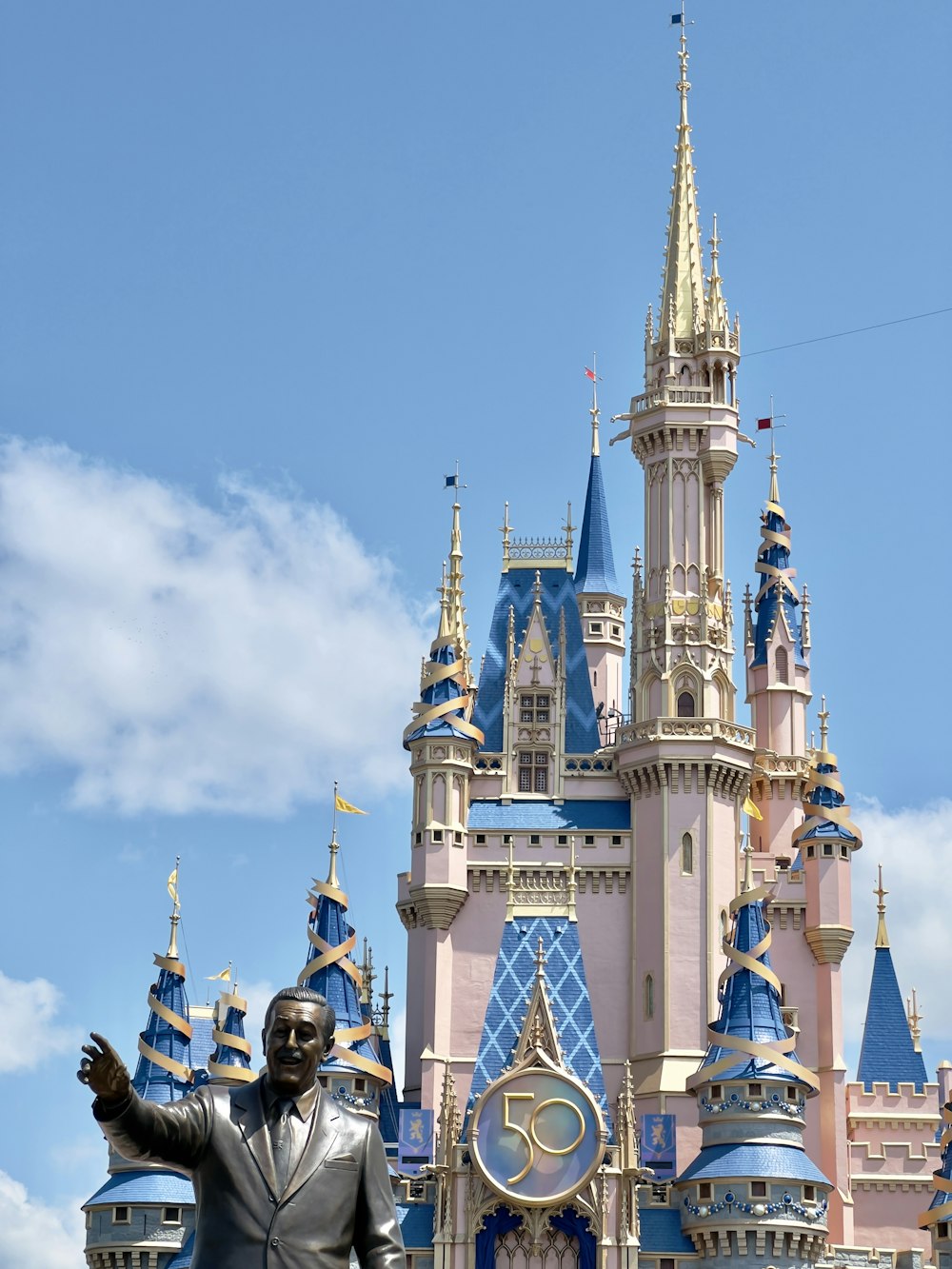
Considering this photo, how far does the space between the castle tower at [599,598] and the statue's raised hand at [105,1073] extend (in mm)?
74469

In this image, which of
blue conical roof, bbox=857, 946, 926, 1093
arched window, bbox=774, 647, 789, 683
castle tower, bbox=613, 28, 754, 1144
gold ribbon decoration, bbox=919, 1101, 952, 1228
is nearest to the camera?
gold ribbon decoration, bbox=919, 1101, 952, 1228

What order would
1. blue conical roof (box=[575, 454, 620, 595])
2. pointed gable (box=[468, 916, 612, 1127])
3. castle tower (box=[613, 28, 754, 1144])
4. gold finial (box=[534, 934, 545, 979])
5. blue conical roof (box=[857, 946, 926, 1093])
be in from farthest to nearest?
blue conical roof (box=[575, 454, 620, 595]) < blue conical roof (box=[857, 946, 926, 1093]) < castle tower (box=[613, 28, 754, 1144]) < gold finial (box=[534, 934, 545, 979]) < pointed gable (box=[468, 916, 612, 1127])

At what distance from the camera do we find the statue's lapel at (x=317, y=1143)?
38.2 ft

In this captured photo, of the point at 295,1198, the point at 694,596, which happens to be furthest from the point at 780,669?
the point at 295,1198

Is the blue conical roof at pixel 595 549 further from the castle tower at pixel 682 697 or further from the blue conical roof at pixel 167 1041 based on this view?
the blue conical roof at pixel 167 1041

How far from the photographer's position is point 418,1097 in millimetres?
68375

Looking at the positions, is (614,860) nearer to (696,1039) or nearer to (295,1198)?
(696,1039)

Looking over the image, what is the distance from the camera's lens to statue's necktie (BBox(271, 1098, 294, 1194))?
1165 centimetres

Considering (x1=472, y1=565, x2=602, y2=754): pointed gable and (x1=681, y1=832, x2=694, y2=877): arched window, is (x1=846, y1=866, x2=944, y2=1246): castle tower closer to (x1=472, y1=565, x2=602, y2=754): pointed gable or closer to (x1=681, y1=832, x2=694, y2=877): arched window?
(x1=681, y1=832, x2=694, y2=877): arched window

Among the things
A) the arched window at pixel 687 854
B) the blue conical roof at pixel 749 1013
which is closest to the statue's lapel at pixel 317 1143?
the blue conical roof at pixel 749 1013

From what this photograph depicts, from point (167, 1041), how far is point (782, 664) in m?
24.2

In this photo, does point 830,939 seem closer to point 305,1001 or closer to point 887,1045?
point 887,1045

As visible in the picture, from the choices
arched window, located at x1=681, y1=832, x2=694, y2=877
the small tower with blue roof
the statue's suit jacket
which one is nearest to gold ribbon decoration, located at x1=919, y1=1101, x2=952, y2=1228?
the small tower with blue roof

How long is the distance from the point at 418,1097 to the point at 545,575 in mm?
17369
